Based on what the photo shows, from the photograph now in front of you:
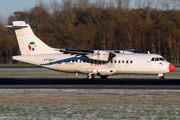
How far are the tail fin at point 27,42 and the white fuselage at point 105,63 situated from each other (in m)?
0.82

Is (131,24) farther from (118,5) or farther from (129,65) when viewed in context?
(129,65)

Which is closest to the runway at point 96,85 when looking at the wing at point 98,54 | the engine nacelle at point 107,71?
the engine nacelle at point 107,71

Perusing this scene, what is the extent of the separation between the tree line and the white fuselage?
36.2m

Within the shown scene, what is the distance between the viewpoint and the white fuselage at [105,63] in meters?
24.7

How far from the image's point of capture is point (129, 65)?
25.1 m

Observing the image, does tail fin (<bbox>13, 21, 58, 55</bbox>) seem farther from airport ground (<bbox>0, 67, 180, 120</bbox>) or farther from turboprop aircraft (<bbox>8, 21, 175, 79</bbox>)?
airport ground (<bbox>0, 67, 180, 120</bbox>)

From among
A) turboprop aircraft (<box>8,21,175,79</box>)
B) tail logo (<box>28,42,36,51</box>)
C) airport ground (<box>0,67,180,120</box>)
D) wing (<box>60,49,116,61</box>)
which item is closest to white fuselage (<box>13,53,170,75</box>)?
turboprop aircraft (<box>8,21,175,79</box>)

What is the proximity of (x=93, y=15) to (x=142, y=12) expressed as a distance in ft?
54.0

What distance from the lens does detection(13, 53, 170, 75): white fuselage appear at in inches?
974

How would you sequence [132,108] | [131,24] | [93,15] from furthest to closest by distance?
[93,15] → [131,24] → [132,108]

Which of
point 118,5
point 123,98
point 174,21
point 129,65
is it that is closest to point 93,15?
point 118,5

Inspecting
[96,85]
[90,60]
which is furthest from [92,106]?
[90,60]

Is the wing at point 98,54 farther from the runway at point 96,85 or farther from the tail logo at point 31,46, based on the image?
the tail logo at point 31,46

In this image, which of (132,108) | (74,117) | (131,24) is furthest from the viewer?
(131,24)
